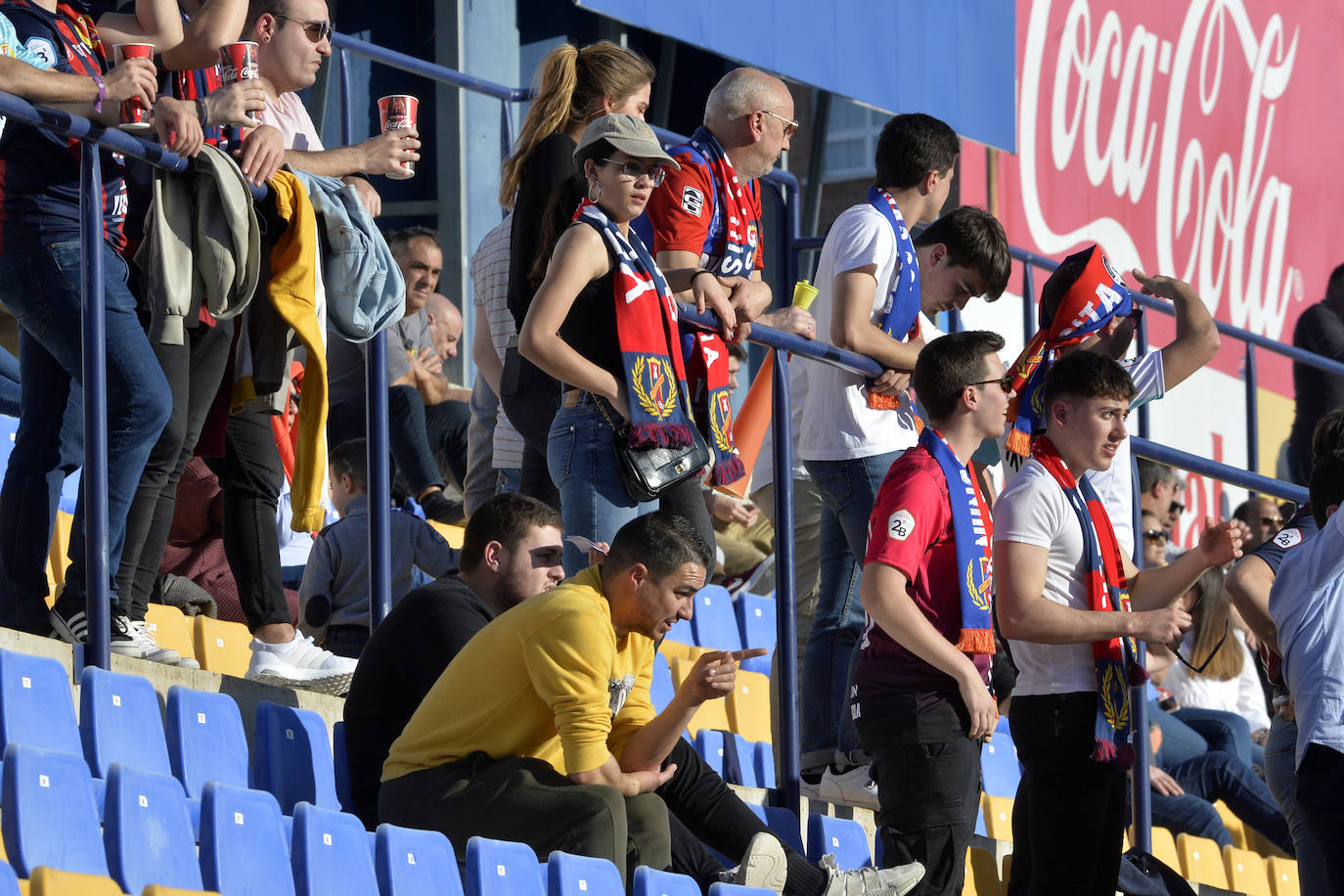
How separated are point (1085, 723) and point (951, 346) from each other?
0.82m

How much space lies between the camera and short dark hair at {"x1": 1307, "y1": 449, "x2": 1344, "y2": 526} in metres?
4.46

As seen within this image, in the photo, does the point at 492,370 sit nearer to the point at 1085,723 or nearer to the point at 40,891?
the point at 1085,723

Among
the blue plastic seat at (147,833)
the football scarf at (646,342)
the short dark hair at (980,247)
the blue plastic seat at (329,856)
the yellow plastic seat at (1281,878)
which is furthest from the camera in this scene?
the yellow plastic seat at (1281,878)

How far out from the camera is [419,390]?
293 inches

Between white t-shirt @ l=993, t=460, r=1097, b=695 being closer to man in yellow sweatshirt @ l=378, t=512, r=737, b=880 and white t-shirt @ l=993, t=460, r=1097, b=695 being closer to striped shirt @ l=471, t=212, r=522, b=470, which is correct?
man in yellow sweatshirt @ l=378, t=512, r=737, b=880

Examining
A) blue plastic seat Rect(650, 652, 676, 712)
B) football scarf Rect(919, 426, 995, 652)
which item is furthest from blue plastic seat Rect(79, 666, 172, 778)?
blue plastic seat Rect(650, 652, 676, 712)

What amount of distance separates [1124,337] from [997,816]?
1355 millimetres

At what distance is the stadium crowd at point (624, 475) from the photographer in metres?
4.01

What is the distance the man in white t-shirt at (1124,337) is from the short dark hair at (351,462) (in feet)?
6.24

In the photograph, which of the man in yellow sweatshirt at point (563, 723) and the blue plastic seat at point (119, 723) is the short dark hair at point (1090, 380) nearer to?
the man in yellow sweatshirt at point (563, 723)

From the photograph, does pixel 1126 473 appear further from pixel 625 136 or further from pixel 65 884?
pixel 65 884

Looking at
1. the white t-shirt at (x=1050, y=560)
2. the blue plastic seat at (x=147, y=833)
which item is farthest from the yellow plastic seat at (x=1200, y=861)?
the blue plastic seat at (x=147, y=833)

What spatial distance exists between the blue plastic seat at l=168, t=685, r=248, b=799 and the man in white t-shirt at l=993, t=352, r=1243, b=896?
4.92 feet

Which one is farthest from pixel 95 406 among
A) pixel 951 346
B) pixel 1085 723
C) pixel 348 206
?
pixel 1085 723
